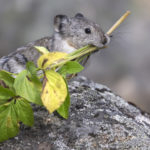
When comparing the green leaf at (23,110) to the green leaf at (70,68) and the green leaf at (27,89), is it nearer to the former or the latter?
the green leaf at (27,89)

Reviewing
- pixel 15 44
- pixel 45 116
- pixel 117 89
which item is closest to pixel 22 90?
pixel 45 116

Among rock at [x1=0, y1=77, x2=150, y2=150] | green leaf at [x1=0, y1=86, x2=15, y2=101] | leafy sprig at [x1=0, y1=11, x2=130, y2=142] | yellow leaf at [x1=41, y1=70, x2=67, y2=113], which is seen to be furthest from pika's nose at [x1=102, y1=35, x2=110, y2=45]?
green leaf at [x1=0, y1=86, x2=15, y2=101]

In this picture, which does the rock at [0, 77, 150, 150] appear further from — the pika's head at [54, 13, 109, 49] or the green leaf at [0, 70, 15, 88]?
the pika's head at [54, 13, 109, 49]

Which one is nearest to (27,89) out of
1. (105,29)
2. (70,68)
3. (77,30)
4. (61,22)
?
(70,68)

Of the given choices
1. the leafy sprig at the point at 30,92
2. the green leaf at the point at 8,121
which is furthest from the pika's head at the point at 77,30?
the green leaf at the point at 8,121

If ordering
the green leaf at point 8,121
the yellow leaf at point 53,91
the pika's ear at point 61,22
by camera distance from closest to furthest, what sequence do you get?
the yellow leaf at point 53,91 < the green leaf at point 8,121 < the pika's ear at point 61,22

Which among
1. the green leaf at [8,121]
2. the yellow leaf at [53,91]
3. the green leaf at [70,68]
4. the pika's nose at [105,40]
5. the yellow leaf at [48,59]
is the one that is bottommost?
the green leaf at [8,121]
